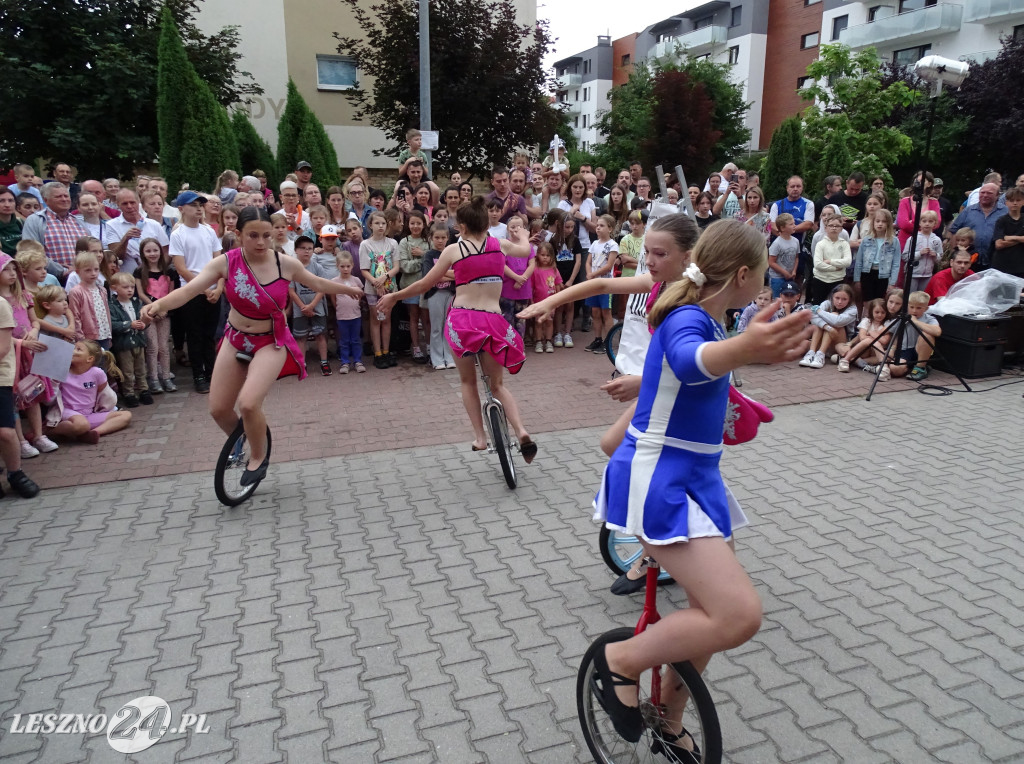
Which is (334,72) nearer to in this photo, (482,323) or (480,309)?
(480,309)

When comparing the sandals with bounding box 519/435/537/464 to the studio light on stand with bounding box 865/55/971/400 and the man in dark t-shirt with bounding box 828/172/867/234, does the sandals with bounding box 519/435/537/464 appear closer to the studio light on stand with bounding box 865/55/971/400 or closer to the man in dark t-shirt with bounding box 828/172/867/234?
the studio light on stand with bounding box 865/55/971/400

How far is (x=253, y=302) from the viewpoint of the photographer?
465cm

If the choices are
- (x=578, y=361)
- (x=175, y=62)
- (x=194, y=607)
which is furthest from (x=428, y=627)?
(x=175, y=62)

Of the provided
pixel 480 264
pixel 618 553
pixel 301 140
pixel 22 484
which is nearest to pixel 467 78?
pixel 301 140

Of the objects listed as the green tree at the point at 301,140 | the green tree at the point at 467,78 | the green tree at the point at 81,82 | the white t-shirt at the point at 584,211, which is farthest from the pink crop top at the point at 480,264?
the green tree at the point at 81,82

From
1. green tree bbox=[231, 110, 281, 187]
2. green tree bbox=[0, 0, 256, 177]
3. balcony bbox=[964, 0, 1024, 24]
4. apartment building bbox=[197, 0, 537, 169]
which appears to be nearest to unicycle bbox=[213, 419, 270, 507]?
green tree bbox=[231, 110, 281, 187]

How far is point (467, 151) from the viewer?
1565 cm

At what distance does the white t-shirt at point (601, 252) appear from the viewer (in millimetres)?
9406

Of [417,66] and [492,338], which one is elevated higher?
[417,66]

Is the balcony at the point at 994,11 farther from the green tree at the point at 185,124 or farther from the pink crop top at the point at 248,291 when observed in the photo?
the pink crop top at the point at 248,291

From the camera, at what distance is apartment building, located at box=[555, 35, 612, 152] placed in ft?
195

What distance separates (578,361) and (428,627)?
5858 millimetres

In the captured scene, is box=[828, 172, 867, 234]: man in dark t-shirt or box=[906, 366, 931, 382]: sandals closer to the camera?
box=[906, 366, 931, 382]: sandals

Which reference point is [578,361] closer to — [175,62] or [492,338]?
[492,338]
